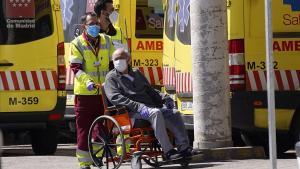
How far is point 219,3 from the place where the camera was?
12.4m

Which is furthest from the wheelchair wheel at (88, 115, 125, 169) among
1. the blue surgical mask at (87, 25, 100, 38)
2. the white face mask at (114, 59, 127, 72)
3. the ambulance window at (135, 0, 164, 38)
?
the ambulance window at (135, 0, 164, 38)

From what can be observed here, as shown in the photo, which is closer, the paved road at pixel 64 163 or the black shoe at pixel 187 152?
the black shoe at pixel 187 152

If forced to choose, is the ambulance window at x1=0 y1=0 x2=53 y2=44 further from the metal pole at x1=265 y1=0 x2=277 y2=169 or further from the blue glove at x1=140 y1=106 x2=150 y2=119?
the metal pole at x1=265 y1=0 x2=277 y2=169

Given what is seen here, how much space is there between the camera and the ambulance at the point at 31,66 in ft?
46.3

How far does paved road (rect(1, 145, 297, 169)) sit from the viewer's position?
11.8m

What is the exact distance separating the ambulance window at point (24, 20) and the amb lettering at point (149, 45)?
1873mm

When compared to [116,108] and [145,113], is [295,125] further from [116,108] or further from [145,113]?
[116,108]

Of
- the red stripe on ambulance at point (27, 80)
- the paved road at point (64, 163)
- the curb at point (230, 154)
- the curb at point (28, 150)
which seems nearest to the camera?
the paved road at point (64, 163)

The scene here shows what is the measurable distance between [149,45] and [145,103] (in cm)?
436

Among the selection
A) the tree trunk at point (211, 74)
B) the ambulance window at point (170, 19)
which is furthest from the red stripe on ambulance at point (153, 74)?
the tree trunk at point (211, 74)

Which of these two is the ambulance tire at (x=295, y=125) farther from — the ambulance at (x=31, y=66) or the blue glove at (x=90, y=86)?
the ambulance at (x=31, y=66)

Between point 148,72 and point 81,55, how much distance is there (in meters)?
3.90

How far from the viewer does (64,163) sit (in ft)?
42.8

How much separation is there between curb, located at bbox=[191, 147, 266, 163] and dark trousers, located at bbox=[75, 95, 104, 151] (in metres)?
1.22
